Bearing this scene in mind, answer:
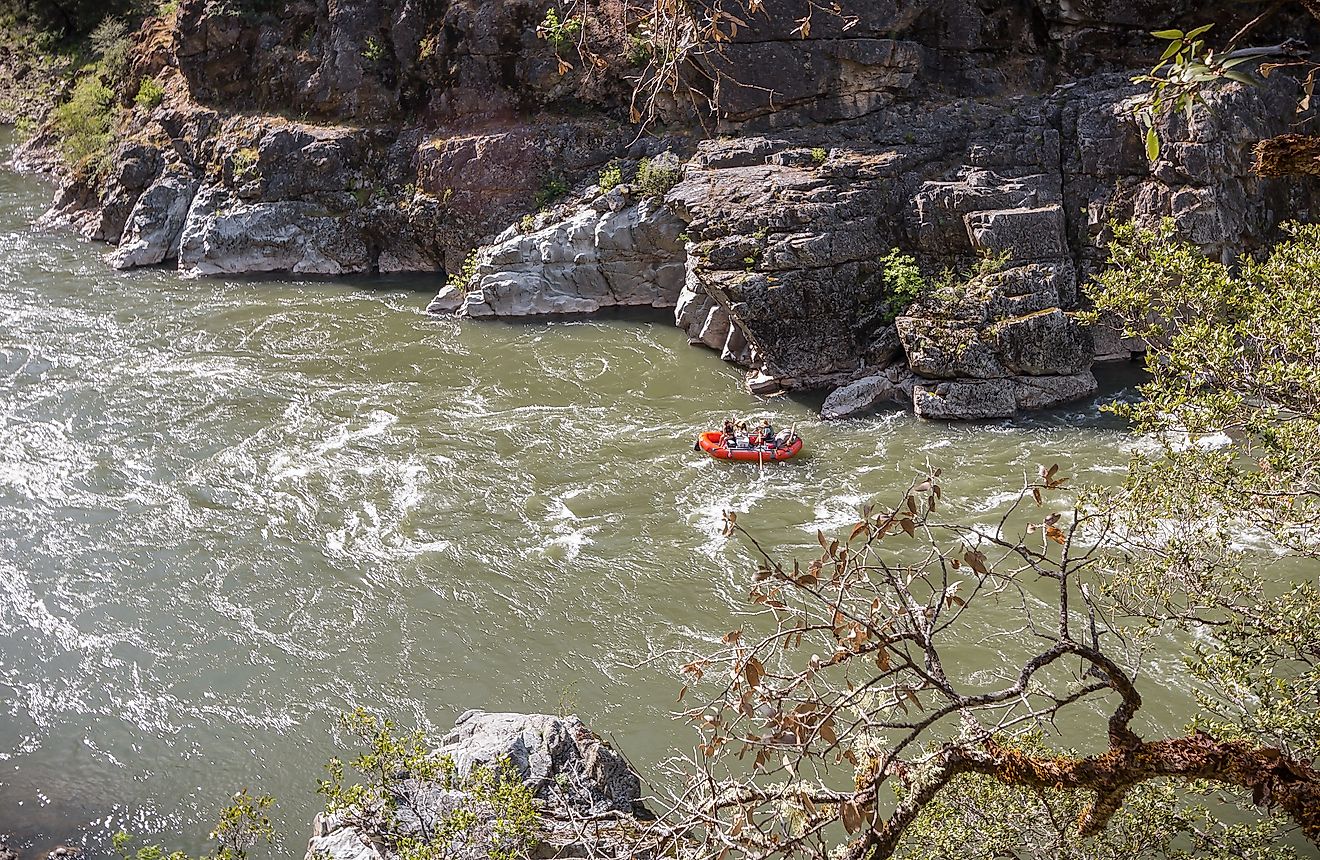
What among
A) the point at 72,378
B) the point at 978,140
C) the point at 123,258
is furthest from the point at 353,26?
the point at 978,140

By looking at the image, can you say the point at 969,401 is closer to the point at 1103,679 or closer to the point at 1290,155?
the point at 1103,679

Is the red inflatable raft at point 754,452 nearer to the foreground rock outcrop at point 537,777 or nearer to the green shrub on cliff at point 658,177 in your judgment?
the green shrub on cliff at point 658,177

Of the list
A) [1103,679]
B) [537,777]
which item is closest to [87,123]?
[537,777]

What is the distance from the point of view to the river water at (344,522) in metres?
12.1

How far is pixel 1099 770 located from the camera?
5.36m

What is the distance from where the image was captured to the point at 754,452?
17359 millimetres

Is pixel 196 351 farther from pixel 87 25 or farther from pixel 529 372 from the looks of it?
pixel 87 25

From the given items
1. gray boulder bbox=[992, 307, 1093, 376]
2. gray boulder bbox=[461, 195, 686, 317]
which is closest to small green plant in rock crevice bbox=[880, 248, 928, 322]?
gray boulder bbox=[992, 307, 1093, 376]

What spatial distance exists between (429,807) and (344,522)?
8.48m

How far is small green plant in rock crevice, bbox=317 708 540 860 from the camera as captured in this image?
6.89 metres

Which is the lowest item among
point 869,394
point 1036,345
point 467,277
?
point 869,394

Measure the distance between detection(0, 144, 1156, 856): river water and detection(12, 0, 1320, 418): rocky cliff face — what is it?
4.81ft

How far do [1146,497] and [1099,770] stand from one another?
3330mm

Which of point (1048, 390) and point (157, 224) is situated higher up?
point (157, 224)
